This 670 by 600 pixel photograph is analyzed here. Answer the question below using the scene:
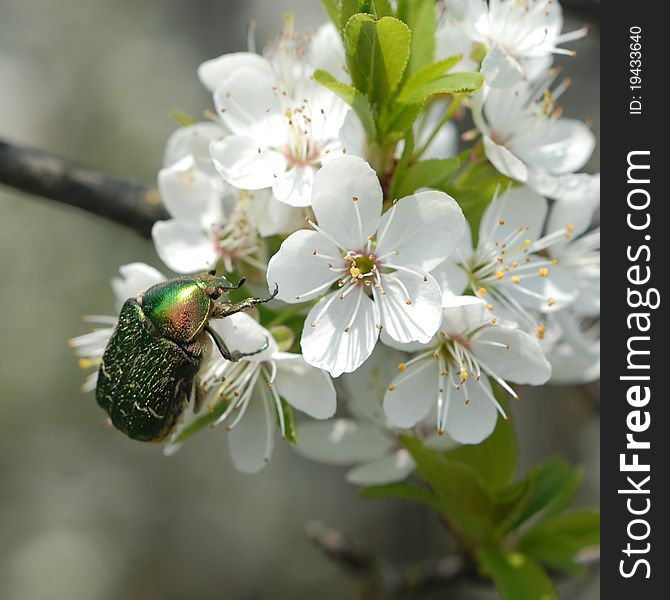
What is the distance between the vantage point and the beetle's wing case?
1.47 meters

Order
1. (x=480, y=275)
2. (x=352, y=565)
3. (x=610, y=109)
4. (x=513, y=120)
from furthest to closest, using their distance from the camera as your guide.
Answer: (x=352, y=565)
(x=610, y=109)
(x=513, y=120)
(x=480, y=275)

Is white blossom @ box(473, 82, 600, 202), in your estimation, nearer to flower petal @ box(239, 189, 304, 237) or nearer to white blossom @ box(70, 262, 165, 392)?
flower petal @ box(239, 189, 304, 237)

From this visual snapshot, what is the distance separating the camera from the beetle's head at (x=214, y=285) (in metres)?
1.49

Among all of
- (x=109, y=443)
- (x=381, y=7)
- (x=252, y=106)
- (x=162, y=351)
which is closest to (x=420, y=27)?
(x=381, y=7)

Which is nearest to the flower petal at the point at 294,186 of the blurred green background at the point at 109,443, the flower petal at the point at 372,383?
the flower petal at the point at 372,383

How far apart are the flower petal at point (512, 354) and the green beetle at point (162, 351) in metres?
0.42

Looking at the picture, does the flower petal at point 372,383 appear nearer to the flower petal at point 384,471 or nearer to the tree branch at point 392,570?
the flower petal at point 384,471

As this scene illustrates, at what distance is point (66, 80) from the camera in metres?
4.78

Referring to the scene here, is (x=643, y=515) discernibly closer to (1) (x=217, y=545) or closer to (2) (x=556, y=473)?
(2) (x=556, y=473)

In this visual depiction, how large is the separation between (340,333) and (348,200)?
23 cm

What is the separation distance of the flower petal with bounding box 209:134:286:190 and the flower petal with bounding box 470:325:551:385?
1.59ft

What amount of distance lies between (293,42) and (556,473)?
44.1 inches

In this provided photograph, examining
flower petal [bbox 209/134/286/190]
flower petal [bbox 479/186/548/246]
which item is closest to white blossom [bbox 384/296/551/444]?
flower petal [bbox 479/186/548/246]

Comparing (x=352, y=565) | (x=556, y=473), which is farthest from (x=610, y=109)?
(x=352, y=565)
